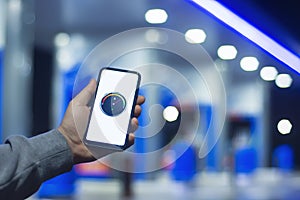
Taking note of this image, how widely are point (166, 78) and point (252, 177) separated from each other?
827 centimetres

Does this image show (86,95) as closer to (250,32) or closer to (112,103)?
(112,103)

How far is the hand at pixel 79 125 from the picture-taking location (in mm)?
758

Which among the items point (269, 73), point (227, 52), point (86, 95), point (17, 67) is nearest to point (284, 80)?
point (269, 73)

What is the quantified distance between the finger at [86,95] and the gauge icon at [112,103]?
0.19 ft

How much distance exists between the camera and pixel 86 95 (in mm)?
765

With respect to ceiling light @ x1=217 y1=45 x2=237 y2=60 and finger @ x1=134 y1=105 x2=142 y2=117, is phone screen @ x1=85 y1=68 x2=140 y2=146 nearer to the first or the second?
finger @ x1=134 y1=105 x2=142 y2=117

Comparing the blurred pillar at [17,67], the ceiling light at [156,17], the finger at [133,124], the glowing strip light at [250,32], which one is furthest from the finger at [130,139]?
the blurred pillar at [17,67]

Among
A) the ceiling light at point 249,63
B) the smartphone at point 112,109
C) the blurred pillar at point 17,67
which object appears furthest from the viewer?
the blurred pillar at point 17,67

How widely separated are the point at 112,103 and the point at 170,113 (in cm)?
10

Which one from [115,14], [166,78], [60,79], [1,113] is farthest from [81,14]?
[166,78]

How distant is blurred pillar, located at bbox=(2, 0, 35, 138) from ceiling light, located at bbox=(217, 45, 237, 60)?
3.83 m

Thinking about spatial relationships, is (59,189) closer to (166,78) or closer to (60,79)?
(60,79)

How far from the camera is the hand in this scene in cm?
76

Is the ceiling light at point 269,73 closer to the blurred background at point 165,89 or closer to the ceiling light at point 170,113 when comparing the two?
the blurred background at point 165,89
